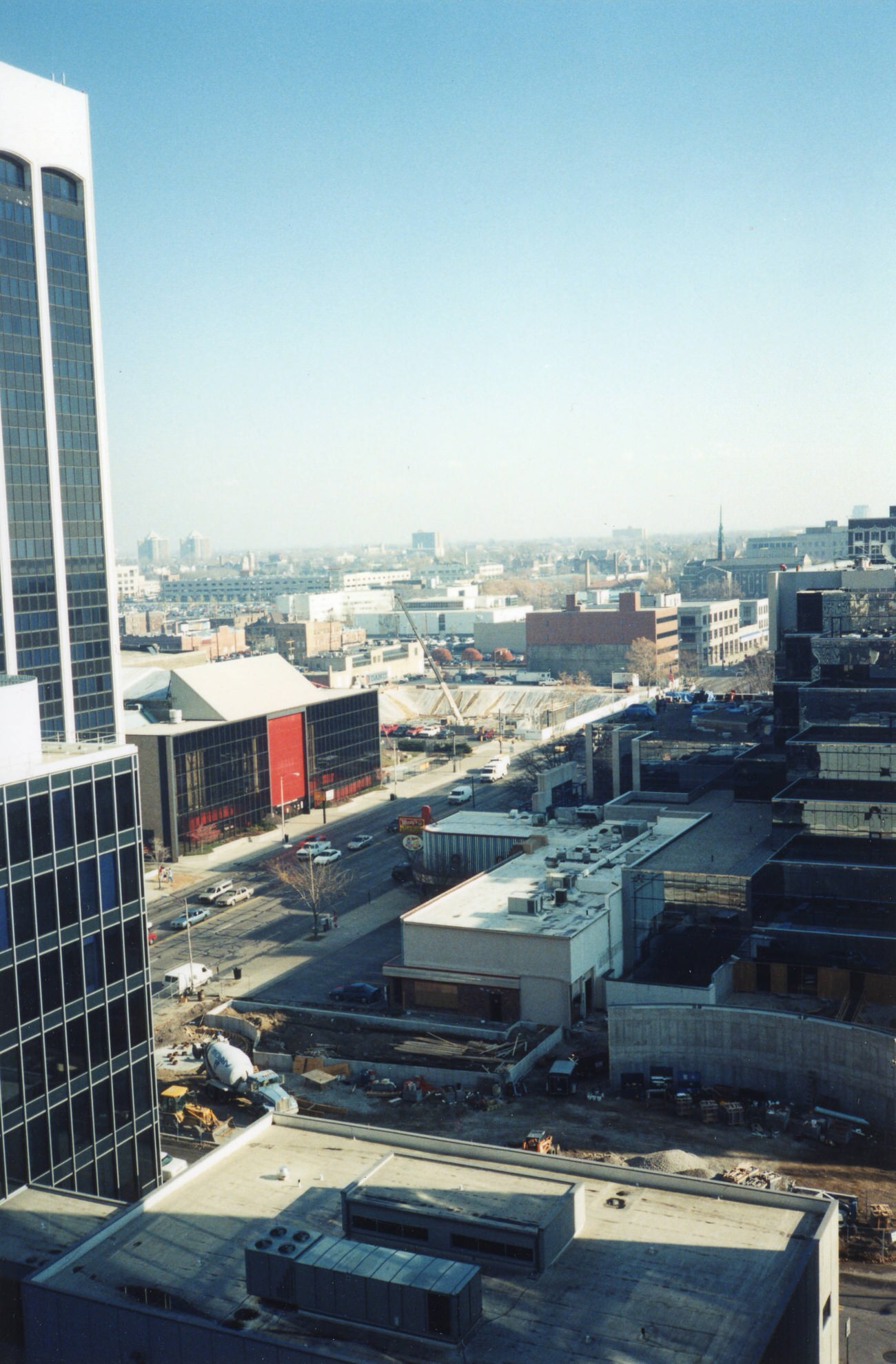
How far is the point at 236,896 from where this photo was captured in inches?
2085

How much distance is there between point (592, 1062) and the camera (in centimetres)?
3500

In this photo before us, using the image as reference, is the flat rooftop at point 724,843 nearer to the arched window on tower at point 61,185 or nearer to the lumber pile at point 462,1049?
the lumber pile at point 462,1049

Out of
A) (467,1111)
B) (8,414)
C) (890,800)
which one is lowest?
(467,1111)

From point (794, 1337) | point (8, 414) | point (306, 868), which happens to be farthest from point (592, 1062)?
point (8, 414)

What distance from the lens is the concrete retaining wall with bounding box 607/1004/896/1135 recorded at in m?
31.2

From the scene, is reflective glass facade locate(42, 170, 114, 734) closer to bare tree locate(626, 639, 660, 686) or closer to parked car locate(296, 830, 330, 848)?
parked car locate(296, 830, 330, 848)

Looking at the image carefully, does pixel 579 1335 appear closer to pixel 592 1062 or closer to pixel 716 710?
pixel 592 1062

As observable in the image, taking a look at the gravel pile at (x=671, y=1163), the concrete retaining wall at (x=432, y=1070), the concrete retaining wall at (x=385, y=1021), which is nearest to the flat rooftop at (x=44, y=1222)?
the gravel pile at (x=671, y=1163)

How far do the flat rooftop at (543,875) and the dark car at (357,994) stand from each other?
2.84 m

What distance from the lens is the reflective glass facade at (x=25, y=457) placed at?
5525 cm

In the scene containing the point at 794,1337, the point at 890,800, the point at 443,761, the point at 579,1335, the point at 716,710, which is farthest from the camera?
the point at 443,761

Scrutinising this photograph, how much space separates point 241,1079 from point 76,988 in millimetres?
11940

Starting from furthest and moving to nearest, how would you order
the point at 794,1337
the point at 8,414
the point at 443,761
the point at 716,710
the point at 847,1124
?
the point at 443,761 → the point at 716,710 → the point at 8,414 → the point at 847,1124 → the point at 794,1337

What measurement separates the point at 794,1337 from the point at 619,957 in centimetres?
2414
